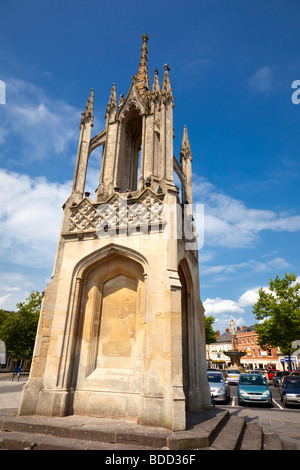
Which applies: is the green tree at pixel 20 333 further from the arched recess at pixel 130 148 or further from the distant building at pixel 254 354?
the distant building at pixel 254 354

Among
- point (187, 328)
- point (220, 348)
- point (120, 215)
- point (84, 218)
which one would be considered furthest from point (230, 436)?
point (220, 348)

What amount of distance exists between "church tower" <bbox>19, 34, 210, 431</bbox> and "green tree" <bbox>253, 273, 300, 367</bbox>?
27.3 m

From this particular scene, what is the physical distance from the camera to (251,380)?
1672 centimetres

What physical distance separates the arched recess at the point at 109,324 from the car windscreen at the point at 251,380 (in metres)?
11.9

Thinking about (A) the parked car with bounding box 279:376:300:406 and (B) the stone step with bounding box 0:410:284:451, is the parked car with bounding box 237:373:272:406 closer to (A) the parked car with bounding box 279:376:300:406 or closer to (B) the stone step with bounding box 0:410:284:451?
(A) the parked car with bounding box 279:376:300:406

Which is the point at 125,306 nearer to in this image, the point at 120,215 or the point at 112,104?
the point at 120,215

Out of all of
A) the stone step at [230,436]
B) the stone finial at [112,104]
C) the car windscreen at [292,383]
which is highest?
the stone finial at [112,104]

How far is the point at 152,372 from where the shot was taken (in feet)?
22.0

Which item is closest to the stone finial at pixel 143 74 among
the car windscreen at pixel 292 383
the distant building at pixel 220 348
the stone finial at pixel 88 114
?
the stone finial at pixel 88 114

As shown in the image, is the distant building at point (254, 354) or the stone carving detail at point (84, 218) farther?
the distant building at point (254, 354)

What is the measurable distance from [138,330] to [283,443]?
458 cm

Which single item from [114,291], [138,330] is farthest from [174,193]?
[138,330]

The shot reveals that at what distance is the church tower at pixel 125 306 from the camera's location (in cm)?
696

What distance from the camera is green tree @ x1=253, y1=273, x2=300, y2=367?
108 ft
